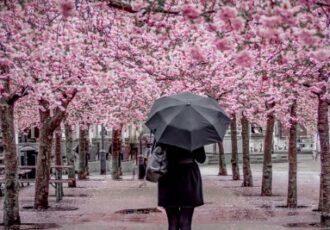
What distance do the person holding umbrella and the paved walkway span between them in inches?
155

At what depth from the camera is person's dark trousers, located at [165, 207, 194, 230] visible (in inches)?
375

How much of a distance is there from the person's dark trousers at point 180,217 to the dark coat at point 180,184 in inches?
5.6

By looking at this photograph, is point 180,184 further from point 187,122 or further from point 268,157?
point 268,157

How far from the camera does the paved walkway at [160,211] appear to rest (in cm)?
1430

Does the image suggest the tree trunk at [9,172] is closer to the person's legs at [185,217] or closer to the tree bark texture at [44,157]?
the tree bark texture at [44,157]

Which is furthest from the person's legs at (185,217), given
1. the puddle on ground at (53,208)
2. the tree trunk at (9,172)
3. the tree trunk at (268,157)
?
the tree trunk at (268,157)

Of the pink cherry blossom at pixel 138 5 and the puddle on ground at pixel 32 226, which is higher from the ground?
A: the pink cherry blossom at pixel 138 5

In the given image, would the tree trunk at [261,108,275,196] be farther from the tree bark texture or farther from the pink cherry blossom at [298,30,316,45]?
the pink cherry blossom at [298,30,316,45]

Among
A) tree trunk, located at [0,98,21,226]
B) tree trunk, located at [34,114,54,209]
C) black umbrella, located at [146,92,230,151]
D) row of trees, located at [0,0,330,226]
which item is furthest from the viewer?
tree trunk, located at [34,114,54,209]

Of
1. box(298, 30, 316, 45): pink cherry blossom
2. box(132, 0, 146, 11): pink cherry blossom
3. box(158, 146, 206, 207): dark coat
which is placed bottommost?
box(158, 146, 206, 207): dark coat

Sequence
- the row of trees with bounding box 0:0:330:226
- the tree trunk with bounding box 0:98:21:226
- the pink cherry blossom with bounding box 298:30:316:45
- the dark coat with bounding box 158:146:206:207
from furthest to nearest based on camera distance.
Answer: the tree trunk with bounding box 0:98:21:226, the dark coat with bounding box 158:146:206:207, the row of trees with bounding box 0:0:330:226, the pink cherry blossom with bounding box 298:30:316:45

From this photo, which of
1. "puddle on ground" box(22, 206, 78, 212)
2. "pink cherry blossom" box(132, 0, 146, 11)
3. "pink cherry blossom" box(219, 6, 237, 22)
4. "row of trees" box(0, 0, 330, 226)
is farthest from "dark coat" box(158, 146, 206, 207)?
"puddle on ground" box(22, 206, 78, 212)

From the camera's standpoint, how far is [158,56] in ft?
57.1

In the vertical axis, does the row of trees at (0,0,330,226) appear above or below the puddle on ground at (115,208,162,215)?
above
